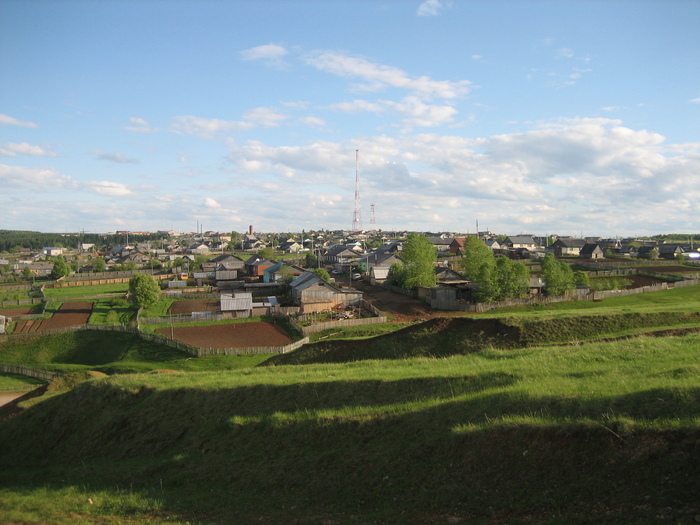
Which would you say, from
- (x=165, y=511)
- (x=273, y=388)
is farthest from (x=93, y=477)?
(x=273, y=388)

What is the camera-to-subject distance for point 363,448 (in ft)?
36.9

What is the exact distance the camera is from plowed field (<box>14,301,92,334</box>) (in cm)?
4700

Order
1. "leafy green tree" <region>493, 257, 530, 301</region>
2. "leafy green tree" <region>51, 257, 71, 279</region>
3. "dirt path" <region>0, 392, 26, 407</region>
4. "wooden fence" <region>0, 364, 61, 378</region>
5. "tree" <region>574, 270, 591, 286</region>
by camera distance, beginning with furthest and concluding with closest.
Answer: "leafy green tree" <region>51, 257, 71, 279</region> < "tree" <region>574, 270, 591, 286</region> < "leafy green tree" <region>493, 257, 530, 301</region> < "wooden fence" <region>0, 364, 61, 378</region> < "dirt path" <region>0, 392, 26, 407</region>

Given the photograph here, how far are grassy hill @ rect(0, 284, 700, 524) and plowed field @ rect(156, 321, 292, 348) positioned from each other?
747 inches

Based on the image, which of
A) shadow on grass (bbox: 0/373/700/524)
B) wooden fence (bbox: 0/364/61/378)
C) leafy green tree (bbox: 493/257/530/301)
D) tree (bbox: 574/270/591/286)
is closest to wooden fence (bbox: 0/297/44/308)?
wooden fence (bbox: 0/364/61/378)

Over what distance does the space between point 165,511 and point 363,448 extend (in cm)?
467

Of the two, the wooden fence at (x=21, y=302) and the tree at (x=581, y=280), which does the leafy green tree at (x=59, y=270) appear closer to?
the wooden fence at (x=21, y=302)

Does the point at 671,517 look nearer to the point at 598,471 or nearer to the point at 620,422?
the point at 598,471

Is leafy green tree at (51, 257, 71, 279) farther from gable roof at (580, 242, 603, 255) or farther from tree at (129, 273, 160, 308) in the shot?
gable roof at (580, 242, 603, 255)

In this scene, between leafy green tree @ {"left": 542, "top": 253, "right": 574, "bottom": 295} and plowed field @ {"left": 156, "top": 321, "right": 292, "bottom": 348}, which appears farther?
leafy green tree @ {"left": 542, "top": 253, "right": 574, "bottom": 295}

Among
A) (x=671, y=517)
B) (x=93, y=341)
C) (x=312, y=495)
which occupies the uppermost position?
(x=671, y=517)

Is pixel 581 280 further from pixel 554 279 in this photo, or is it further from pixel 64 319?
pixel 64 319

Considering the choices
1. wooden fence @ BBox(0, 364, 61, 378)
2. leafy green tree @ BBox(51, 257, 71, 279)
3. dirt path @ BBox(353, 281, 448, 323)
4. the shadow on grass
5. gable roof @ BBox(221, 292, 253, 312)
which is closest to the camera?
the shadow on grass

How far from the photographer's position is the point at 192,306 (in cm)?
5559
